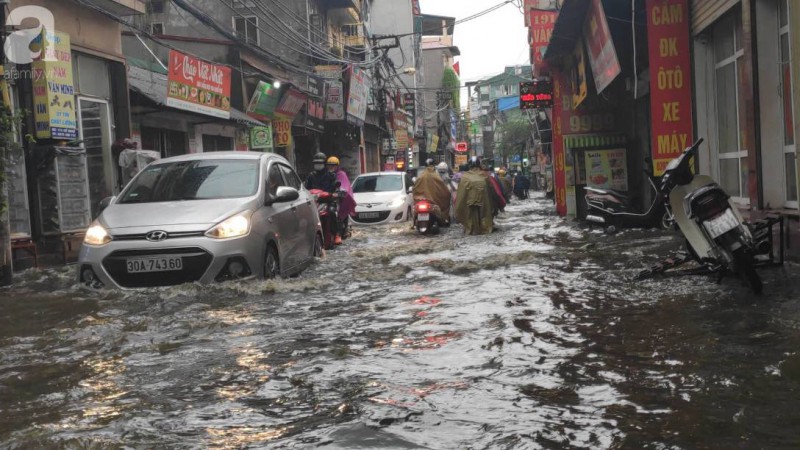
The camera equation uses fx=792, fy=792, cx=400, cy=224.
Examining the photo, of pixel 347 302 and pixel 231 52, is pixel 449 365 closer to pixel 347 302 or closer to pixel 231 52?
pixel 347 302

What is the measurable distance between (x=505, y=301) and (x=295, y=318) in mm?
1784

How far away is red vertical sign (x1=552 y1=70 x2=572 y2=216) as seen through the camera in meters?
19.8

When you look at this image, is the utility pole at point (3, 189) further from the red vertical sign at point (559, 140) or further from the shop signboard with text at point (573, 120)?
the red vertical sign at point (559, 140)

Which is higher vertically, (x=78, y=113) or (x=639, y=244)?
(x=78, y=113)

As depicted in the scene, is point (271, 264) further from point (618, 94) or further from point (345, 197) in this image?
point (618, 94)

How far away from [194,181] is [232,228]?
127 centimetres

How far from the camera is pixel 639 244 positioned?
11070 millimetres

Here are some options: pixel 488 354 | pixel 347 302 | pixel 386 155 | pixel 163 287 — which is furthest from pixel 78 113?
pixel 386 155

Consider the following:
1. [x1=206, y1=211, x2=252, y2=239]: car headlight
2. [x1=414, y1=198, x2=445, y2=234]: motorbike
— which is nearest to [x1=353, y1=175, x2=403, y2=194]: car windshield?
[x1=414, y1=198, x2=445, y2=234]: motorbike

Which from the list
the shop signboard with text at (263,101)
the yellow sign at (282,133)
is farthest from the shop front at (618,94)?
the yellow sign at (282,133)

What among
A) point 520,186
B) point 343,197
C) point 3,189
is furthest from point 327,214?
point 520,186

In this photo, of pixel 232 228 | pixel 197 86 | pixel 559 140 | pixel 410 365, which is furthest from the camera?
pixel 559 140

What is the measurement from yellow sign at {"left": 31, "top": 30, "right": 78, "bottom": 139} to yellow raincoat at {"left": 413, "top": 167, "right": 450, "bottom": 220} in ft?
22.8

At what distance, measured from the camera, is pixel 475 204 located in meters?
15.3
